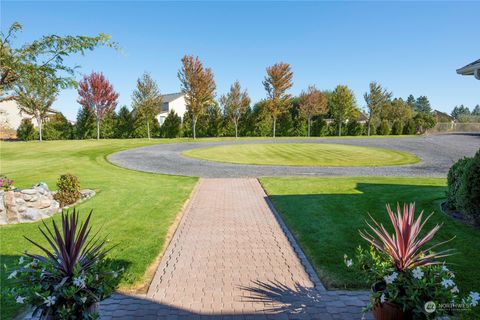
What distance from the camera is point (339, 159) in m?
21.6

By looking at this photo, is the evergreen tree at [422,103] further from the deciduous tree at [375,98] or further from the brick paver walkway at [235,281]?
the brick paver walkway at [235,281]

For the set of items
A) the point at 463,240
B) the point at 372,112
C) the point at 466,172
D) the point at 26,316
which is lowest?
the point at 26,316

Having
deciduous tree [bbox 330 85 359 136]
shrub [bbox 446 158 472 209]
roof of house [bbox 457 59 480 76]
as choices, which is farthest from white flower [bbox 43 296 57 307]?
deciduous tree [bbox 330 85 359 136]

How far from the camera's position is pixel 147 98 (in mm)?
39844

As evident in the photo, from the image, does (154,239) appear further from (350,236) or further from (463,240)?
(463,240)

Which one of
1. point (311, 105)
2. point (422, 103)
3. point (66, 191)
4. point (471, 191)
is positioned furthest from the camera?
point (422, 103)

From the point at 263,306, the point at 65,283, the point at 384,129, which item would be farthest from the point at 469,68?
the point at 384,129

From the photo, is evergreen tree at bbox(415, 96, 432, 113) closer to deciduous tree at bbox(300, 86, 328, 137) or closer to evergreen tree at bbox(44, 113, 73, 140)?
deciduous tree at bbox(300, 86, 328, 137)

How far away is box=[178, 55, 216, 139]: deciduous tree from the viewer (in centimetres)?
4019

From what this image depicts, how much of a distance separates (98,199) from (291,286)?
8.12m

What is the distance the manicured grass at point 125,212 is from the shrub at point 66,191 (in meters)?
0.69

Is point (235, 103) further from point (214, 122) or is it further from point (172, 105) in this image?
point (172, 105)

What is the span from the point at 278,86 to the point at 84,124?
→ 1198 inches

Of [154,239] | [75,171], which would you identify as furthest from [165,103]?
[154,239]
